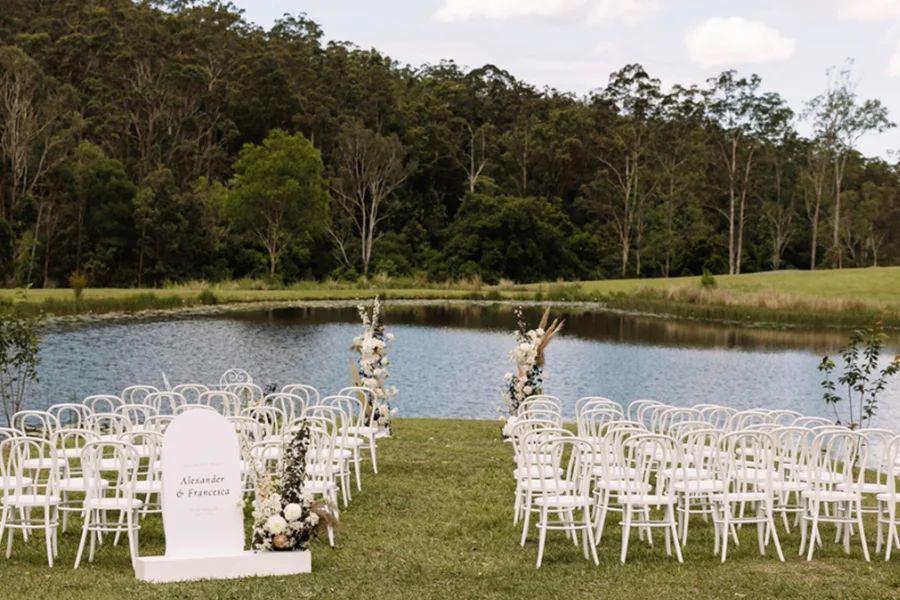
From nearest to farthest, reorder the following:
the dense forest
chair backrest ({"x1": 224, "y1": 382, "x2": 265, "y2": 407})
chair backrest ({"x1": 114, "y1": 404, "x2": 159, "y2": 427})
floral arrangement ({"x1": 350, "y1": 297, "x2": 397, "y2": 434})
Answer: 1. chair backrest ({"x1": 114, "y1": 404, "x2": 159, "y2": 427})
2. chair backrest ({"x1": 224, "y1": 382, "x2": 265, "y2": 407})
3. floral arrangement ({"x1": 350, "y1": 297, "x2": 397, "y2": 434})
4. the dense forest

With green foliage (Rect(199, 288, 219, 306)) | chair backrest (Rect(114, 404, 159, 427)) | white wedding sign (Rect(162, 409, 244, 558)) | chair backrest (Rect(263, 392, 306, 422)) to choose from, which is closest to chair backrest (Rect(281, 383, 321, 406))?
chair backrest (Rect(263, 392, 306, 422))

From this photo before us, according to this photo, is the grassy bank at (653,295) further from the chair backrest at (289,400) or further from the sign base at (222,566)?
the sign base at (222,566)

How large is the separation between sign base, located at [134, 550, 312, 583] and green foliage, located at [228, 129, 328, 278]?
53.3 meters

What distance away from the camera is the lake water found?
83.6 feet

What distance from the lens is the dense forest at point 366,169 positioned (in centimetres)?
6047

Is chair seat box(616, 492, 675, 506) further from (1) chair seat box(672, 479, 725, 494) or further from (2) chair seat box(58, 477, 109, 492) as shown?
(2) chair seat box(58, 477, 109, 492)

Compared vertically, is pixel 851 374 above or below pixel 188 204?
below

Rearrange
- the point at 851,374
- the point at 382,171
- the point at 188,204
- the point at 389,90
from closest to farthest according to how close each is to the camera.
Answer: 1. the point at 851,374
2. the point at 188,204
3. the point at 382,171
4. the point at 389,90

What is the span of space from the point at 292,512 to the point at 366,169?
62.8 meters

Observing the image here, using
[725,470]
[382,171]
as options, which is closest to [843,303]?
[382,171]

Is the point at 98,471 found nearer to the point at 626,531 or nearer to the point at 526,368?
the point at 626,531

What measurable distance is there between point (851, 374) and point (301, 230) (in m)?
49.5

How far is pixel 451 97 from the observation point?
8219cm

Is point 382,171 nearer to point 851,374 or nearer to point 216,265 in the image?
point 216,265
